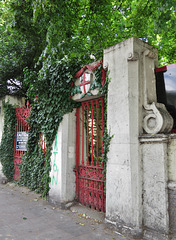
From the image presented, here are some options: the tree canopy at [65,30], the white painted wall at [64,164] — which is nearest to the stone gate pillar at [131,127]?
the tree canopy at [65,30]

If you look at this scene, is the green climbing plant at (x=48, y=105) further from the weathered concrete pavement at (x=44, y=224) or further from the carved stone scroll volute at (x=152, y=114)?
the carved stone scroll volute at (x=152, y=114)

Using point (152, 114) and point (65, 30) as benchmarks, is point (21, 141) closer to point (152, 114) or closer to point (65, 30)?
point (65, 30)

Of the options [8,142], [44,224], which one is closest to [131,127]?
[44,224]

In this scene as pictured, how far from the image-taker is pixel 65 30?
5.62 meters

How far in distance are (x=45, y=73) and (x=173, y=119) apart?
3335 millimetres

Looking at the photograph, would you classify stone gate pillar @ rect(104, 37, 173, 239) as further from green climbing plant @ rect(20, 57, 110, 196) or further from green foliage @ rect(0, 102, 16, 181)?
green foliage @ rect(0, 102, 16, 181)

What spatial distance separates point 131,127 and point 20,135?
4.89 m

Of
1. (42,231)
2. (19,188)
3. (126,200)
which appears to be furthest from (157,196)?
(19,188)

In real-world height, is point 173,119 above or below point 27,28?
below

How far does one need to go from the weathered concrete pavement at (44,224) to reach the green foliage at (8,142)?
215 cm

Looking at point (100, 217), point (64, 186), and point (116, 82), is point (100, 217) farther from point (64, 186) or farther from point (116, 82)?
point (116, 82)

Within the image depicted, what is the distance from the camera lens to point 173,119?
371 centimetres

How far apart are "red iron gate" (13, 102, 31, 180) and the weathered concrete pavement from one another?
6.47 ft

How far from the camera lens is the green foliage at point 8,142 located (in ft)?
24.2
